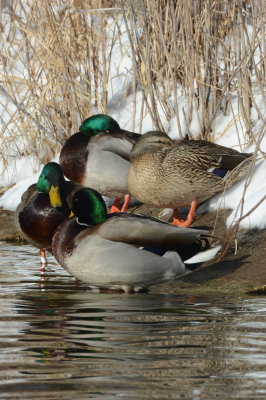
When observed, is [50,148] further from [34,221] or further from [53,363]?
[53,363]

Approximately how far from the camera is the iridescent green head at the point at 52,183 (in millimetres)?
7500

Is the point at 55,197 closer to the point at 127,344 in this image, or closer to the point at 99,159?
the point at 99,159

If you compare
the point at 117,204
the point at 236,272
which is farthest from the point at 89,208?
the point at 117,204

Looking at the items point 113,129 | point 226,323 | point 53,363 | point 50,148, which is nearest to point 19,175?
point 50,148

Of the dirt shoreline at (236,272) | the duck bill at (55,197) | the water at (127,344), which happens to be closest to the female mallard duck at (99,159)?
the duck bill at (55,197)

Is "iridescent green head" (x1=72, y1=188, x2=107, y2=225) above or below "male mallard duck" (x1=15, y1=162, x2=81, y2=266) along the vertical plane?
above

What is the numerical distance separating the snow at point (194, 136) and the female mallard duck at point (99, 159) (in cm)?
38

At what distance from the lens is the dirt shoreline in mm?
6117

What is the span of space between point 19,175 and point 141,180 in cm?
287

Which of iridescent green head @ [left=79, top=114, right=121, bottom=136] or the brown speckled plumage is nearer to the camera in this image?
the brown speckled plumage

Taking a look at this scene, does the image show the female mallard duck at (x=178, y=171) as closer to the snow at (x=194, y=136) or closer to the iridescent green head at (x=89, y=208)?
the snow at (x=194, y=136)

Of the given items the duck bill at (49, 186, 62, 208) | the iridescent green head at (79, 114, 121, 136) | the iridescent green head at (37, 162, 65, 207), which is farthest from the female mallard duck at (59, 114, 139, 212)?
the duck bill at (49, 186, 62, 208)

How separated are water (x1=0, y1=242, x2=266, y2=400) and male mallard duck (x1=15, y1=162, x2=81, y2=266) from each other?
2.85 feet

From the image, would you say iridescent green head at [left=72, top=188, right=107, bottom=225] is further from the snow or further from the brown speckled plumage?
the brown speckled plumage
